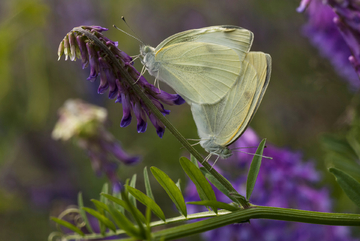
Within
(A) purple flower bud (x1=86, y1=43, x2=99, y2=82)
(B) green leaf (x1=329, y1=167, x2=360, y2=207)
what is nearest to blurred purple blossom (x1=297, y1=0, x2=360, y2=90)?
(B) green leaf (x1=329, y1=167, x2=360, y2=207)

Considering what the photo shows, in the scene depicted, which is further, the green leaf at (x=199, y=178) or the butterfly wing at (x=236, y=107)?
the butterfly wing at (x=236, y=107)

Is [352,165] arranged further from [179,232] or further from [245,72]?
[179,232]

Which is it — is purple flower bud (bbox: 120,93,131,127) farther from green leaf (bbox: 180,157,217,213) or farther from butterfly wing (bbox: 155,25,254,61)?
butterfly wing (bbox: 155,25,254,61)

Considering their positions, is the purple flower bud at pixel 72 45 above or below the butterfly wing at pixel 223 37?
above

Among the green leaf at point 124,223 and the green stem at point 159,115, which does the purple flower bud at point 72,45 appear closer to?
the green stem at point 159,115

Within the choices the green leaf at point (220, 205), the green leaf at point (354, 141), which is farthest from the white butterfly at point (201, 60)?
the green leaf at point (354, 141)

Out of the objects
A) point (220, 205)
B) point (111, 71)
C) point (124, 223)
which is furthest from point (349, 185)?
point (111, 71)

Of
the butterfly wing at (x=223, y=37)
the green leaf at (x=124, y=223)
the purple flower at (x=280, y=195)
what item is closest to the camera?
the green leaf at (x=124, y=223)
